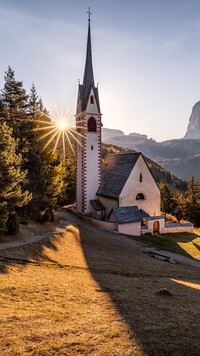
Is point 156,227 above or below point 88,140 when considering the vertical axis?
below

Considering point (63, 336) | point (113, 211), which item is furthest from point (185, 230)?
point (63, 336)

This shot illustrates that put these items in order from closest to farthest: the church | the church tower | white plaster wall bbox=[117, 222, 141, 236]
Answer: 1. white plaster wall bbox=[117, 222, 141, 236]
2. the church
3. the church tower

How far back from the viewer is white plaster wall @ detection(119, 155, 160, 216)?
40812 millimetres

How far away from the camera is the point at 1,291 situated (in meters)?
11.9

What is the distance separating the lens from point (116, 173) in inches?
1731

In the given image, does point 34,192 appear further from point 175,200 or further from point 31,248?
point 175,200

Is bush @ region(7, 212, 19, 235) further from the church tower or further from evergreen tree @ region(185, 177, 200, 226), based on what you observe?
evergreen tree @ region(185, 177, 200, 226)

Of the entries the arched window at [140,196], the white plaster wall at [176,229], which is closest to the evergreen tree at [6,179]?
the arched window at [140,196]

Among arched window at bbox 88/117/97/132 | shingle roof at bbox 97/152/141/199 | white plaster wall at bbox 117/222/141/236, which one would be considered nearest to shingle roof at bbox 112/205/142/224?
white plaster wall at bbox 117/222/141/236

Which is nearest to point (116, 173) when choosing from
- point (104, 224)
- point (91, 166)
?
point (91, 166)

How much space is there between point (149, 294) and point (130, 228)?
23.4 metres

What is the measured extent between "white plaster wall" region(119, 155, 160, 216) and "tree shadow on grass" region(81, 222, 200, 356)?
39.9 feet

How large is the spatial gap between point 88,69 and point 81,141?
11.9 meters

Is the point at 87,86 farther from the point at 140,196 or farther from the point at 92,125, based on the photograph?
the point at 140,196
